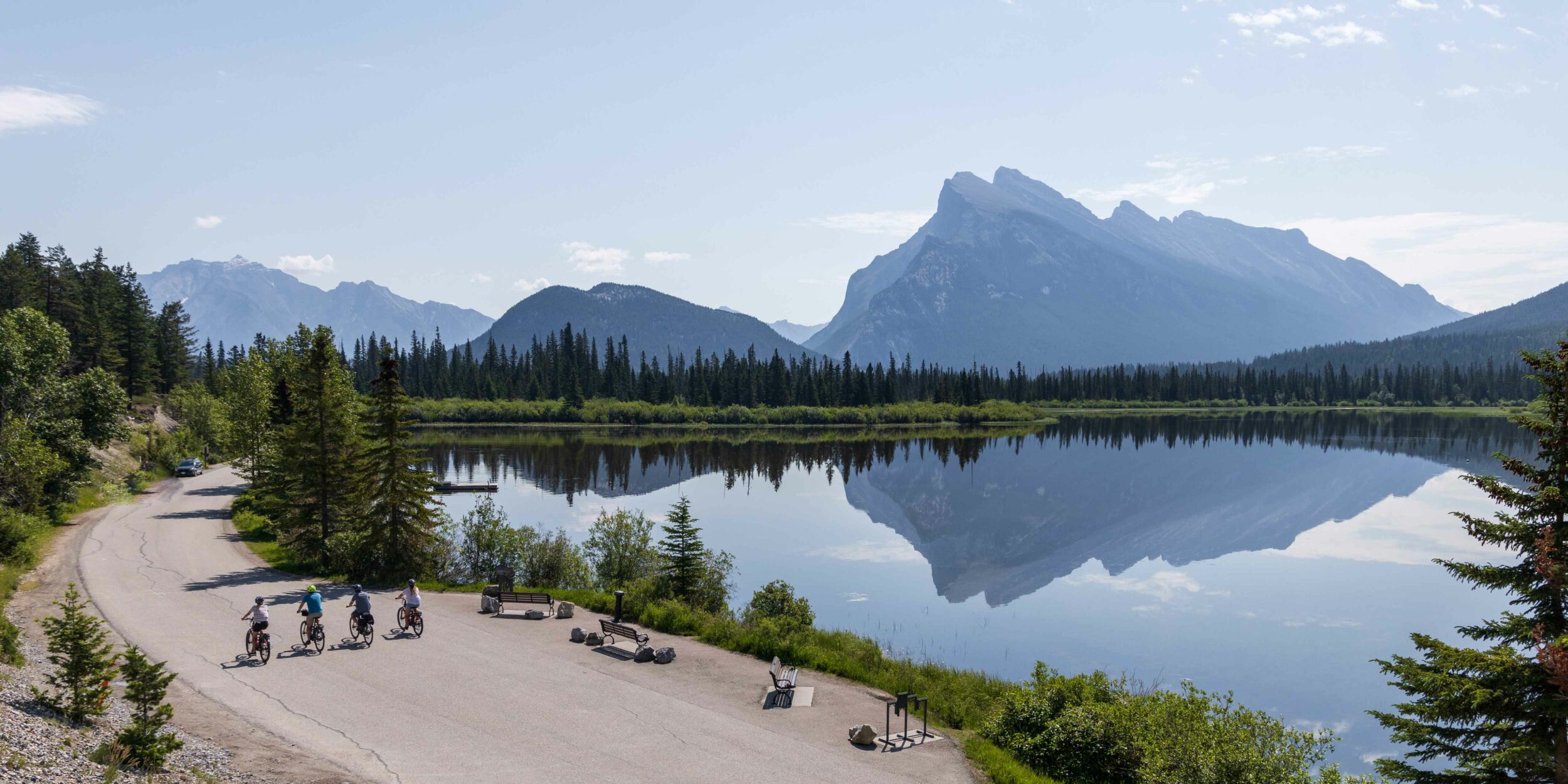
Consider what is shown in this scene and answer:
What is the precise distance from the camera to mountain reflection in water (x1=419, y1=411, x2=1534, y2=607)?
5638cm

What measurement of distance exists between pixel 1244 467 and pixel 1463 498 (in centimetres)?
2665

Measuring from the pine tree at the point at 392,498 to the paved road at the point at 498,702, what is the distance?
3.63m

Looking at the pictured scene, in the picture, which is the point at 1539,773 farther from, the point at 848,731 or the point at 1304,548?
the point at 1304,548

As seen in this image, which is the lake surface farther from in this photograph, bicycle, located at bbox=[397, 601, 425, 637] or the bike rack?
bicycle, located at bbox=[397, 601, 425, 637]

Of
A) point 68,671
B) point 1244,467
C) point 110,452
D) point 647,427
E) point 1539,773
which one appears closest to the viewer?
point 1539,773

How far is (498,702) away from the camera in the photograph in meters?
20.9

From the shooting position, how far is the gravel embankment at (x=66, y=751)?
1373cm

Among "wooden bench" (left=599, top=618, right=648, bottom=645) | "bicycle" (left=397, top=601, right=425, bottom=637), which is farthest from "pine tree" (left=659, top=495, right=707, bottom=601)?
"bicycle" (left=397, top=601, right=425, bottom=637)

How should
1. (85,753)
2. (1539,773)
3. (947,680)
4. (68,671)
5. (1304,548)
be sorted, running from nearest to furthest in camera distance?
(1539,773)
(85,753)
(68,671)
(947,680)
(1304,548)

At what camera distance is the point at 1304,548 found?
180ft

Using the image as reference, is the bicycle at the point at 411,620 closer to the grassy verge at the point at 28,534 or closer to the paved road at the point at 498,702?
the paved road at the point at 498,702

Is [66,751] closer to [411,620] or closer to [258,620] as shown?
[258,620]

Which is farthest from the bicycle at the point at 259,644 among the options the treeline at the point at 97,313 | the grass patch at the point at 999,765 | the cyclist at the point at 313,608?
the treeline at the point at 97,313

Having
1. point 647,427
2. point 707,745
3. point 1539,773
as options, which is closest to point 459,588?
point 707,745
